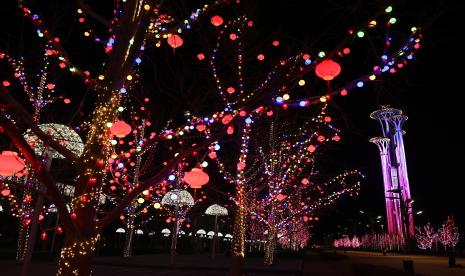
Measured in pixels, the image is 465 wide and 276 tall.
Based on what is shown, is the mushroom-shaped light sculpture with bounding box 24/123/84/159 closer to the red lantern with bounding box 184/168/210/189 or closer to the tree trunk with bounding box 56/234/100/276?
the red lantern with bounding box 184/168/210/189

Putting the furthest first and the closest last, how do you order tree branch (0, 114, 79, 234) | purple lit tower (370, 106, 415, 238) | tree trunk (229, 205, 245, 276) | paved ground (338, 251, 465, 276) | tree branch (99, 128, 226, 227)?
1. purple lit tower (370, 106, 415, 238)
2. paved ground (338, 251, 465, 276)
3. tree trunk (229, 205, 245, 276)
4. tree branch (99, 128, 226, 227)
5. tree branch (0, 114, 79, 234)

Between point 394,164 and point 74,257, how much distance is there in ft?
201

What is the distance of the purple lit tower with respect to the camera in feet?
180

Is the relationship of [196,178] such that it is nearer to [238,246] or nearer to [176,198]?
[238,246]

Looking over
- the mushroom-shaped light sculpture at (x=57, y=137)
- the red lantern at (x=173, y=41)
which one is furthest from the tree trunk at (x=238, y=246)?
the red lantern at (x=173, y=41)

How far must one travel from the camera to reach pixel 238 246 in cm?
1033

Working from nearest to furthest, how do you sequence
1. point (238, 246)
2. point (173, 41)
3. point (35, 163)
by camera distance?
point (35, 163)
point (173, 41)
point (238, 246)

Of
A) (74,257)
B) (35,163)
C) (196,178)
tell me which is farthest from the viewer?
(196,178)

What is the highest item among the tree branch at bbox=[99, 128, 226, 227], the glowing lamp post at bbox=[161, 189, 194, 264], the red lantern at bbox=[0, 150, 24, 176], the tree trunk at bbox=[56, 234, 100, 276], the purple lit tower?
the purple lit tower

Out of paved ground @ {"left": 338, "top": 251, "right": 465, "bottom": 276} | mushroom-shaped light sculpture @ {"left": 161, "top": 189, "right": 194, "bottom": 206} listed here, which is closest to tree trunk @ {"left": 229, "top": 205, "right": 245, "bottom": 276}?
paved ground @ {"left": 338, "top": 251, "right": 465, "bottom": 276}

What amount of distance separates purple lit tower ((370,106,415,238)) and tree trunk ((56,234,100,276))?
5398 cm

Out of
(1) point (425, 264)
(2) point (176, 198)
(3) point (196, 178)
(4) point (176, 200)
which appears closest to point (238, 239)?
(3) point (196, 178)

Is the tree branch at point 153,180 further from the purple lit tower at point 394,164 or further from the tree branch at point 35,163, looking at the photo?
the purple lit tower at point 394,164

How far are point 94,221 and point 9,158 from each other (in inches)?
87.7
